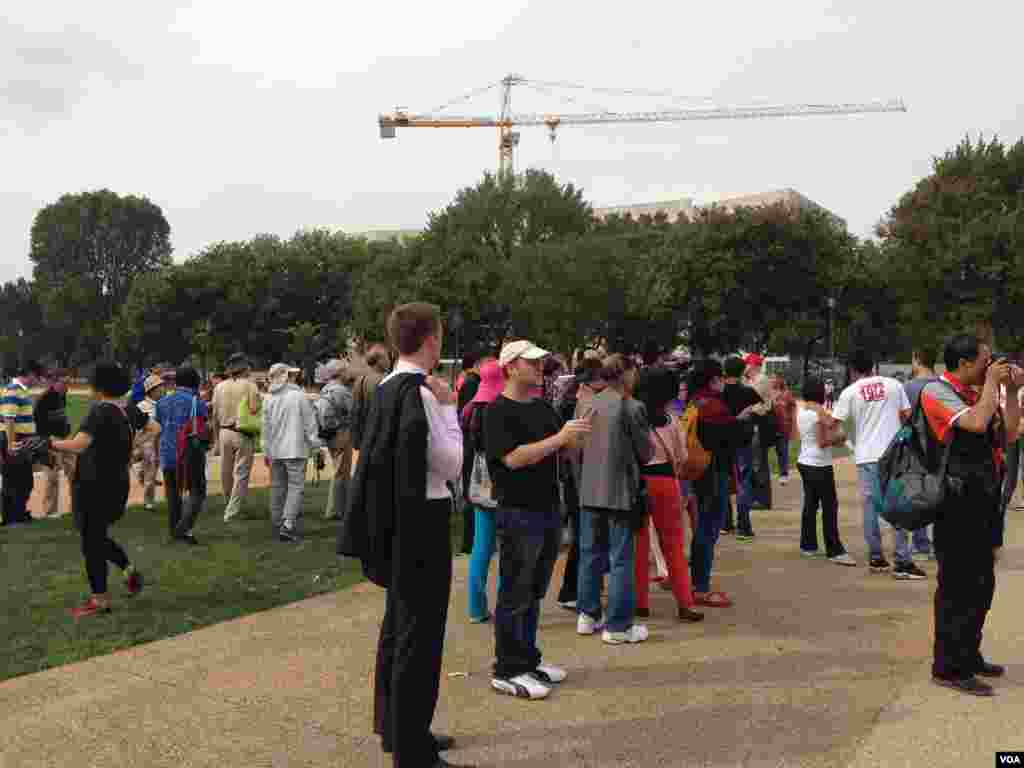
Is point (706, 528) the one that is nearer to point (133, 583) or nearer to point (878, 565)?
point (878, 565)

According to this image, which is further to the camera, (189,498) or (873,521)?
(189,498)

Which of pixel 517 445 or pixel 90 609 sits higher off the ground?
pixel 517 445

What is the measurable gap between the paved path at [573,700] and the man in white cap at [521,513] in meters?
0.24

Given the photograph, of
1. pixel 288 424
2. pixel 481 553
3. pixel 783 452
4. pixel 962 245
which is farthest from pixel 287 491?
pixel 962 245

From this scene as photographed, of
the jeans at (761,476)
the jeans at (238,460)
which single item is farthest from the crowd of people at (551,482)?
the jeans at (761,476)

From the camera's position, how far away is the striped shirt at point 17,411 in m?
10.3

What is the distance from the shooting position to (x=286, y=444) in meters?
9.14

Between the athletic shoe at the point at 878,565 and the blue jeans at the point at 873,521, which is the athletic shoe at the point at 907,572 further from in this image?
the athletic shoe at the point at 878,565

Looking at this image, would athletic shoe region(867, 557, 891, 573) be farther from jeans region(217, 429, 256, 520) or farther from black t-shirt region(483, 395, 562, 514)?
jeans region(217, 429, 256, 520)

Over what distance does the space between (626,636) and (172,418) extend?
538 cm

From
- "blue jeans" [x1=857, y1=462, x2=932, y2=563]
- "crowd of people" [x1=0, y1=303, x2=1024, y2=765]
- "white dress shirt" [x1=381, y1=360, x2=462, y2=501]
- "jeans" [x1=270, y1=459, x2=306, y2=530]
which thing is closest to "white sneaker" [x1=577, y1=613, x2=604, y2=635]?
"crowd of people" [x1=0, y1=303, x2=1024, y2=765]

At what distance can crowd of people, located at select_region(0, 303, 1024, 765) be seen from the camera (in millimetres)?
3604

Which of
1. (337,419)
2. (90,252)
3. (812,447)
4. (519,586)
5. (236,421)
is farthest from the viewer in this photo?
(90,252)

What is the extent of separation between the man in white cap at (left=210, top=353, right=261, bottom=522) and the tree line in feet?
66.5
